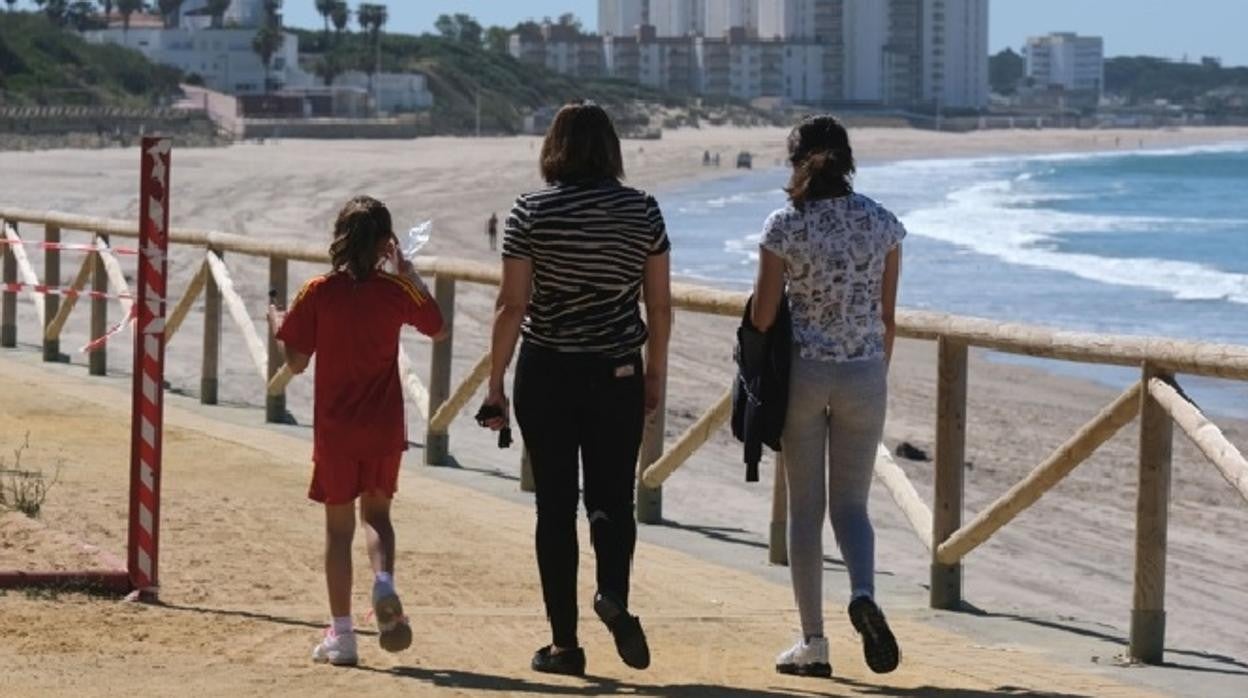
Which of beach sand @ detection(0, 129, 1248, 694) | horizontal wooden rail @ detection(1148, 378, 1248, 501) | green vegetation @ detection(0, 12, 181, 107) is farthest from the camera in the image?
green vegetation @ detection(0, 12, 181, 107)

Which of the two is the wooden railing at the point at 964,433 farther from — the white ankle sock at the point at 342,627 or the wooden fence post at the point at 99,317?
the wooden fence post at the point at 99,317

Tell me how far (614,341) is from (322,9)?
150489 millimetres

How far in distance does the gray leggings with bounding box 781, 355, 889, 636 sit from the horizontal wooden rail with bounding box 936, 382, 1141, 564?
3.28 feet

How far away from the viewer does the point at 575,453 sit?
652cm

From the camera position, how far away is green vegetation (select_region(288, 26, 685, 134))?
134 metres

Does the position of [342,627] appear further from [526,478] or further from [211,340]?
[211,340]

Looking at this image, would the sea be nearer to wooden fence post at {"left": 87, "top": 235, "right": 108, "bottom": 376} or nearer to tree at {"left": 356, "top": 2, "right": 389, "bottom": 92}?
wooden fence post at {"left": 87, "top": 235, "right": 108, "bottom": 376}

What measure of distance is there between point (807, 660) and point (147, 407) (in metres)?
2.24

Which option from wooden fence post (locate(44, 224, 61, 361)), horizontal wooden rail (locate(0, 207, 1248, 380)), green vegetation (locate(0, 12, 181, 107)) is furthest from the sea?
green vegetation (locate(0, 12, 181, 107))

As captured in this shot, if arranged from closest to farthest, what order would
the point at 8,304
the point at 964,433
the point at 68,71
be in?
the point at 964,433 < the point at 8,304 < the point at 68,71

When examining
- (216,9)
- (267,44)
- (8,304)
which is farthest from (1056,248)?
(216,9)

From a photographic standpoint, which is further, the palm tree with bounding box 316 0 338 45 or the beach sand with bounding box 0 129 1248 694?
the palm tree with bounding box 316 0 338 45

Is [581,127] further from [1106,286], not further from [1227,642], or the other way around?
[1106,286]

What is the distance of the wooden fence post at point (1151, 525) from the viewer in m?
7.07
